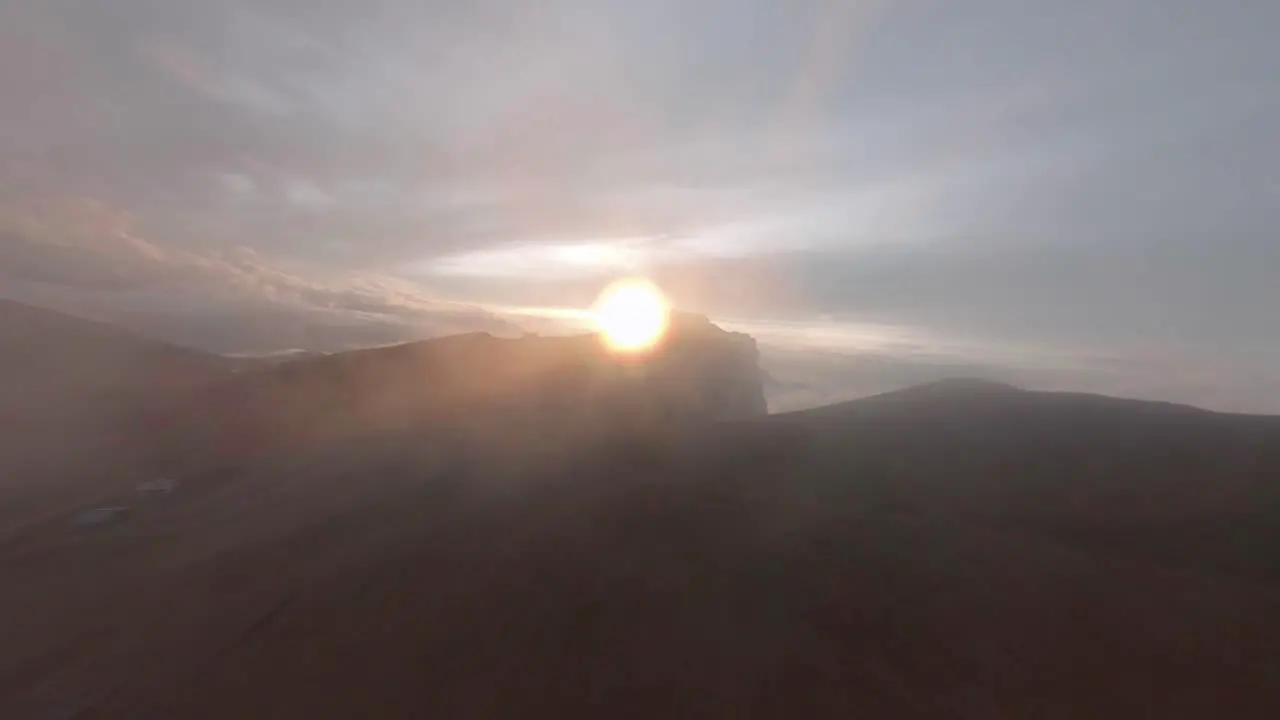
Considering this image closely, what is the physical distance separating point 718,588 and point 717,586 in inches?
4.0

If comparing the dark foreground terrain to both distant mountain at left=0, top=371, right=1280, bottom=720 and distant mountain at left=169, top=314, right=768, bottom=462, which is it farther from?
distant mountain at left=169, top=314, right=768, bottom=462

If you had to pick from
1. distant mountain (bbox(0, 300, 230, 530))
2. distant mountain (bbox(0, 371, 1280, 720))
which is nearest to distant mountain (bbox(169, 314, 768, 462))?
distant mountain (bbox(0, 300, 230, 530))

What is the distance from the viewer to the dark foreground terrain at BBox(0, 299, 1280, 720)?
12711 mm

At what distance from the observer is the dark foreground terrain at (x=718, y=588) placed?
41.7ft

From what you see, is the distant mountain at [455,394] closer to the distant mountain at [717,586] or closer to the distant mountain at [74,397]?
the distant mountain at [74,397]

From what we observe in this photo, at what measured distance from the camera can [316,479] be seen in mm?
29203

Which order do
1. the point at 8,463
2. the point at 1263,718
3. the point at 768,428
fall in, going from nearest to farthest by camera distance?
the point at 1263,718
the point at 768,428
the point at 8,463

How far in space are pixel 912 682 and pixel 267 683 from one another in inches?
428

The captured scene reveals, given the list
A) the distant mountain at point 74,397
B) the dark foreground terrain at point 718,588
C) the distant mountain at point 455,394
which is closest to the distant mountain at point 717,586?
the dark foreground terrain at point 718,588

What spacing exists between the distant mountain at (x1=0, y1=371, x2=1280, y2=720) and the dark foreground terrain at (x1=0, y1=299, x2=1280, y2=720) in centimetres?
7

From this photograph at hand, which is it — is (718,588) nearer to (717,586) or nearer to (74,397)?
(717,586)

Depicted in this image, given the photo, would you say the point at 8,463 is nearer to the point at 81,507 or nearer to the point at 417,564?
the point at 81,507

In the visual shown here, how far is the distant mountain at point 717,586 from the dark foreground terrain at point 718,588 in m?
0.07

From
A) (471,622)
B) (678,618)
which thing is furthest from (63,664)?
(678,618)
